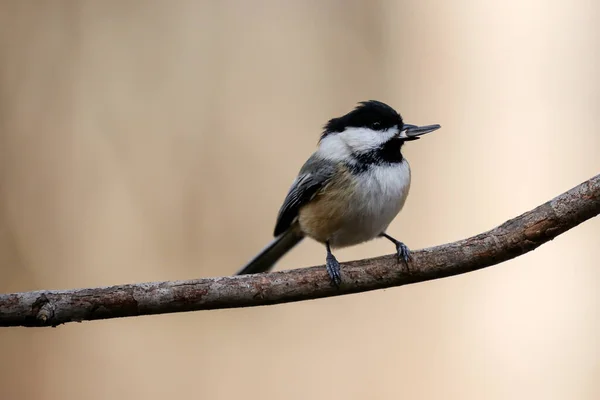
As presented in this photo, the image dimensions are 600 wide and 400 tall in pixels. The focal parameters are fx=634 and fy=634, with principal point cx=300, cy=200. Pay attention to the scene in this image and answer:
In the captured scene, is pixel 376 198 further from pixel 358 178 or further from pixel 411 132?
pixel 411 132

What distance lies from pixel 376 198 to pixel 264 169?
1.49m

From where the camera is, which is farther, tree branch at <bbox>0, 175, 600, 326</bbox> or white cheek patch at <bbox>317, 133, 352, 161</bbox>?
white cheek patch at <bbox>317, 133, 352, 161</bbox>

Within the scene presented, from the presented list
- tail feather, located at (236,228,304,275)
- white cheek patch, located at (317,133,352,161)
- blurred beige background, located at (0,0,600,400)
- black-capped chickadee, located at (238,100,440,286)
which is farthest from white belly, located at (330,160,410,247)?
blurred beige background, located at (0,0,600,400)

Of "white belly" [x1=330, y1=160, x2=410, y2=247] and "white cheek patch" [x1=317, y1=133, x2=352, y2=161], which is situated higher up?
"white cheek patch" [x1=317, y1=133, x2=352, y2=161]

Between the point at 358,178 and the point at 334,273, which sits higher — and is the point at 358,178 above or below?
above

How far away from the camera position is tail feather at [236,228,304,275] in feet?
7.08

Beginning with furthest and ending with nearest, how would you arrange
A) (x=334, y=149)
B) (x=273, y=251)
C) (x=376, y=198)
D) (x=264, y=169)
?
(x=264, y=169) < (x=273, y=251) < (x=334, y=149) < (x=376, y=198)

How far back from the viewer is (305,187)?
1.98 meters

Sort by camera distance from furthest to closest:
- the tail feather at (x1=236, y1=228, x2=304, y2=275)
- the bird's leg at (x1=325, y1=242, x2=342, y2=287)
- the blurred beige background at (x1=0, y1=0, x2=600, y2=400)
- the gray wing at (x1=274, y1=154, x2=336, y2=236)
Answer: the blurred beige background at (x1=0, y1=0, x2=600, y2=400), the tail feather at (x1=236, y1=228, x2=304, y2=275), the gray wing at (x1=274, y1=154, x2=336, y2=236), the bird's leg at (x1=325, y1=242, x2=342, y2=287)

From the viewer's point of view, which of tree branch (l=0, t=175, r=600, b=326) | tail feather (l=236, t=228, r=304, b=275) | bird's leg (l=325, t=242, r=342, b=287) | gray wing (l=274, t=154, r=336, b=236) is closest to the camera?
tree branch (l=0, t=175, r=600, b=326)

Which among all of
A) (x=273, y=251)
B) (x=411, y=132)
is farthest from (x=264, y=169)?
(x=411, y=132)

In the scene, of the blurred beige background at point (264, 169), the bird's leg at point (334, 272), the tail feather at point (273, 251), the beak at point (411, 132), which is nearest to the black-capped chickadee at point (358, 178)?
the beak at point (411, 132)

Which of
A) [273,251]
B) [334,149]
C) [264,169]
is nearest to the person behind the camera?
[334,149]

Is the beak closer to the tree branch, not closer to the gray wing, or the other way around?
the gray wing
